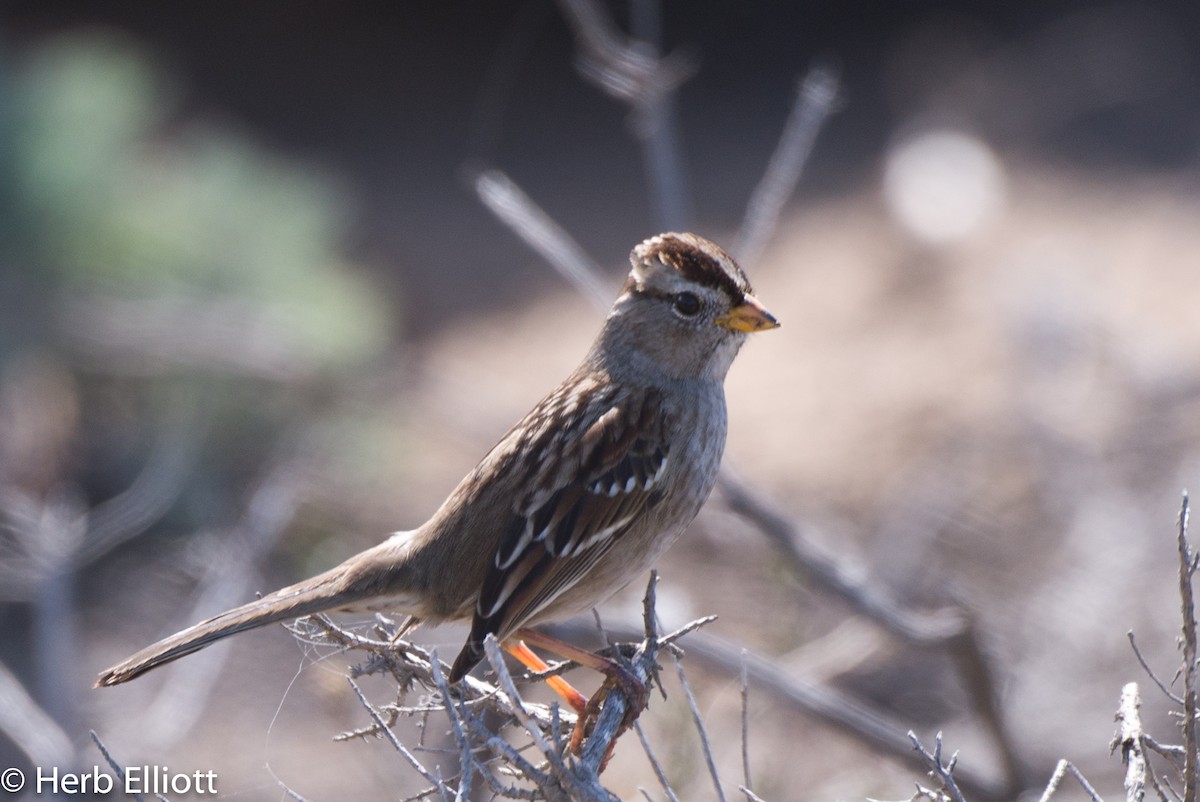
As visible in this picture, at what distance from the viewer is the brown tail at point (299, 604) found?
10.4 ft

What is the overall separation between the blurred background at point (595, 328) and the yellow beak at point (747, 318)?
1059 mm

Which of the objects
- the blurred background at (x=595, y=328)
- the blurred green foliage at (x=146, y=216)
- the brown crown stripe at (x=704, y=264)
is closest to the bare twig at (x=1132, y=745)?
the brown crown stripe at (x=704, y=264)

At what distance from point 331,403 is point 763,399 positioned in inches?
110

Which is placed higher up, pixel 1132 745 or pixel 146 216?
pixel 1132 745

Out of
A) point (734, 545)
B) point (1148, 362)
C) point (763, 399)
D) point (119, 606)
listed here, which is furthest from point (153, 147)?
point (1148, 362)

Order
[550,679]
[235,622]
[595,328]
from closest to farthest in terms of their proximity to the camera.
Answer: [235,622] → [550,679] → [595,328]

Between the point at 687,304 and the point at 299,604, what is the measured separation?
127cm

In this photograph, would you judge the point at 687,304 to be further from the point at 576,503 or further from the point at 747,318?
the point at 576,503

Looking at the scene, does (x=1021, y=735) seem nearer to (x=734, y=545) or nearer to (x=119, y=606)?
(x=734, y=545)

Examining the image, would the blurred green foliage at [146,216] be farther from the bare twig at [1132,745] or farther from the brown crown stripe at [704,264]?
the bare twig at [1132,745]

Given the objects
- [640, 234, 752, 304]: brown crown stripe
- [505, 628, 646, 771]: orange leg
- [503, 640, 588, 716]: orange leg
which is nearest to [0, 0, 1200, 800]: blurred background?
[503, 640, 588, 716]: orange leg

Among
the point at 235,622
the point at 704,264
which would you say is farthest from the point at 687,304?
the point at 235,622

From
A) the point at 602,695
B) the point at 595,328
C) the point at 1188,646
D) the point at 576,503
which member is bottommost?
the point at 602,695

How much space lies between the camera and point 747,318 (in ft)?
12.3
